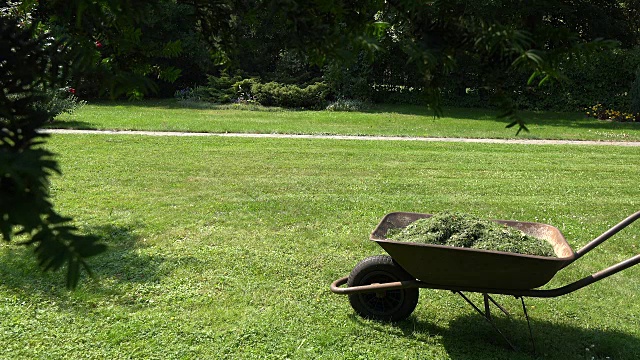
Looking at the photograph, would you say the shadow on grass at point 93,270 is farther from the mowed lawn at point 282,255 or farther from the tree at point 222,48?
the tree at point 222,48

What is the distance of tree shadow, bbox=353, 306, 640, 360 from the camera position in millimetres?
4195

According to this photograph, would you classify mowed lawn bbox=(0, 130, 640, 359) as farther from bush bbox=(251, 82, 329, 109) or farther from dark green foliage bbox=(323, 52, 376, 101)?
dark green foliage bbox=(323, 52, 376, 101)

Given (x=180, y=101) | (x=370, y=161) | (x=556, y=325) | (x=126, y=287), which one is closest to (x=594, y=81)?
(x=370, y=161)

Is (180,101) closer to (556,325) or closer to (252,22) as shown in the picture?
(556,325)

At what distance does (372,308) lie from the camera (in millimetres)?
4508

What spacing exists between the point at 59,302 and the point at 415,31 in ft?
14.4

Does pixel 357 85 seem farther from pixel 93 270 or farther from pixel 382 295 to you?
pixel 382 295

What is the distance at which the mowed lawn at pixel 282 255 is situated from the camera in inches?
168

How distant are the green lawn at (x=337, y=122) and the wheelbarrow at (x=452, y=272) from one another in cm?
774

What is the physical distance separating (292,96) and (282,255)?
46.6ft

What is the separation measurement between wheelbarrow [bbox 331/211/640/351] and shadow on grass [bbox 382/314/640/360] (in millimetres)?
121

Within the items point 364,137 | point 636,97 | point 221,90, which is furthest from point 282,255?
point 221,90

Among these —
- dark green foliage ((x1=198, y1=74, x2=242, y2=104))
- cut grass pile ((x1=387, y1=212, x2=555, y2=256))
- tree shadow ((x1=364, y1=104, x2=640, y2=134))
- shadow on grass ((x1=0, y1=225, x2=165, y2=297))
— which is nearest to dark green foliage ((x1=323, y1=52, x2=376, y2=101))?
tree shadow ((x1=364, y1=104, x2=640, y2=134))

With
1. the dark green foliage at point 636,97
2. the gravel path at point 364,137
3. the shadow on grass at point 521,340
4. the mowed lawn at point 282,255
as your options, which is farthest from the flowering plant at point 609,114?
the shadow on grass at point 521,340
